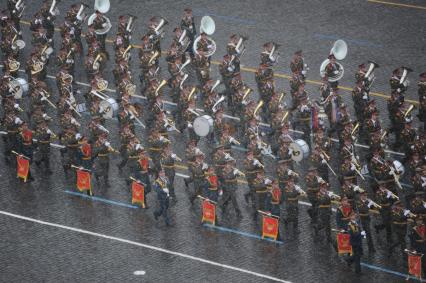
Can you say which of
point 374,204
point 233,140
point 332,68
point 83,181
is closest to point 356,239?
point 374,204

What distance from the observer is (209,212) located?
39750 millimetres

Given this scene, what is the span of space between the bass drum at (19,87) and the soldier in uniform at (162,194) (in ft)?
27.6

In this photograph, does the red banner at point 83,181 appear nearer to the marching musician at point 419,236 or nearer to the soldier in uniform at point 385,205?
the soldier in uniform at point 385,205

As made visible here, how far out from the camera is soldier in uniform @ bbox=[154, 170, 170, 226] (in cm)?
3947

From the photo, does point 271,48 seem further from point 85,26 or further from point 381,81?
point 85,26

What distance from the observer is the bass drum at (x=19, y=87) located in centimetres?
4546

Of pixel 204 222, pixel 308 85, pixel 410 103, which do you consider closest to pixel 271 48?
pixel 308 85

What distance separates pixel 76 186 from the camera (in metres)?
42.2

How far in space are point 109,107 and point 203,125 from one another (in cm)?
376

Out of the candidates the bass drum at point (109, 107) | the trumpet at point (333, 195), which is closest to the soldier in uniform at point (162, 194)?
the trumpet at point (333, 195)

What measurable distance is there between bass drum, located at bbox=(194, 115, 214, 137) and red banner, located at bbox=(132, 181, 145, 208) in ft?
13.2

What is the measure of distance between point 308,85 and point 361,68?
3.20 m

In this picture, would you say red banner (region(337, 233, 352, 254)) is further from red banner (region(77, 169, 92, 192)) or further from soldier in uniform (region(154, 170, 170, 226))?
red banner (region(77, 169, 92, 192))

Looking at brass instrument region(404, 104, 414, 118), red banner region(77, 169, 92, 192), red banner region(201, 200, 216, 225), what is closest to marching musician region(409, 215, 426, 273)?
red banner region(201, 200, 216, 225)
